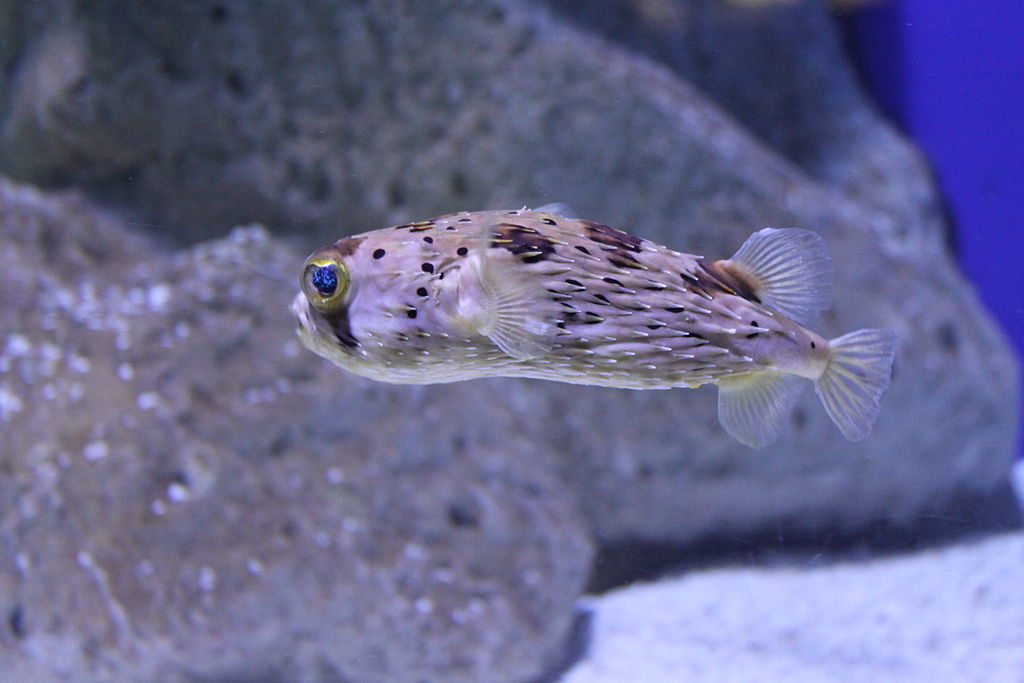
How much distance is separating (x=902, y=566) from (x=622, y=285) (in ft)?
11.3

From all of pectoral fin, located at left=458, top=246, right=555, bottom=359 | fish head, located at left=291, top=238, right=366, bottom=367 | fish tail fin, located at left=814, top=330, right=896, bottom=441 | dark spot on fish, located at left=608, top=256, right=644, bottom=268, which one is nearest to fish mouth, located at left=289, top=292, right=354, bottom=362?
fish head, located at left=291, top=238, right=366, bottom=367

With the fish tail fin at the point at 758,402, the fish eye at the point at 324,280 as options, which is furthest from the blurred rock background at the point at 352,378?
the fish eye at the point at 324,280

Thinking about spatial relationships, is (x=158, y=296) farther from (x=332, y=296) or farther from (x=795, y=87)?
(x=795, y=87)

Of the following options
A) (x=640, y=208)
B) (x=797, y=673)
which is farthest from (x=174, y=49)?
(x=797, y=673)

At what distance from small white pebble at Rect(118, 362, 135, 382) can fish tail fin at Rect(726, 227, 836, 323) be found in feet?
9.84

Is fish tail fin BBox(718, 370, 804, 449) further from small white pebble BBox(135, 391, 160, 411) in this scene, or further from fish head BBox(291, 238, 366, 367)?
small white pebble BBox(135, 391, 160, 411)

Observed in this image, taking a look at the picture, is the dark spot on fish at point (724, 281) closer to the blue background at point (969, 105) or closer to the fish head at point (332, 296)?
the fish head at point (332, 296)

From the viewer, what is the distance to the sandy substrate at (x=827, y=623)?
3.01 metres

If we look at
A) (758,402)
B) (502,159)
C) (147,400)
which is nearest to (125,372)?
(147,400)

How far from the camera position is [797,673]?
9.66ft

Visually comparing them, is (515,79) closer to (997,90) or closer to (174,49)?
(174,49)

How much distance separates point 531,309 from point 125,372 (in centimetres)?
294

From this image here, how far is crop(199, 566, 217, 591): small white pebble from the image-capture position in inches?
115

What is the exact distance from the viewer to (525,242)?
3.84 ft
